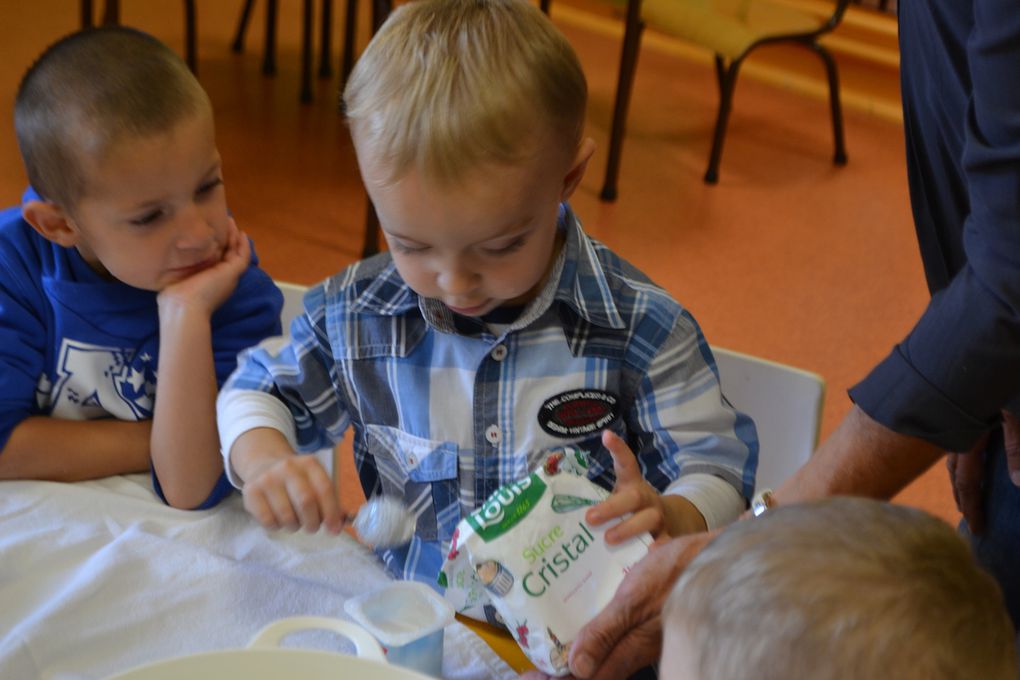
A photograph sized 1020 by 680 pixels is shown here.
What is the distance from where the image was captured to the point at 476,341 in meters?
1.09

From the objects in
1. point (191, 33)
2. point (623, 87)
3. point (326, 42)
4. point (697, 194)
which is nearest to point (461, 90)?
point (623, 87)

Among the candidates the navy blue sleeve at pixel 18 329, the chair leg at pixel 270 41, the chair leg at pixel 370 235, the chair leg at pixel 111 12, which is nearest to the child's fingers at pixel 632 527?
the navy blue sleeve at pixel 18 329

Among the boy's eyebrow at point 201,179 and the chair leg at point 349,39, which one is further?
the chair leg at point 349,39

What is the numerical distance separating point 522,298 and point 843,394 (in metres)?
1.73

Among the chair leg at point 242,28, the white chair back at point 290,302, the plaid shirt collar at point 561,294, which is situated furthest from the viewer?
the chair leg at point 242,28

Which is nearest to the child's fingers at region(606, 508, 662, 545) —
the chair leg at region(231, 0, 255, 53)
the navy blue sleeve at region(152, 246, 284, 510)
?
the navy blue sleeve at region(152, 246, 284, 510)

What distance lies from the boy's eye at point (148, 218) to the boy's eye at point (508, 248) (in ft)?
1.31

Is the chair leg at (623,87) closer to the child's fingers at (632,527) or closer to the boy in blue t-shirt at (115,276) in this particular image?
the boy in blue t-shirt at (115,276)

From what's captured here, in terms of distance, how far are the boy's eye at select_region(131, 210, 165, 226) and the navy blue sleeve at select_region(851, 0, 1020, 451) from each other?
0.71m

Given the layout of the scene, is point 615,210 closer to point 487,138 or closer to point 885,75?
point 885,75

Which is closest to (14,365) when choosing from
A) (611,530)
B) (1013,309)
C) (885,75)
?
(611,530)

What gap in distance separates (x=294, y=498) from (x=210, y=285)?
31cm

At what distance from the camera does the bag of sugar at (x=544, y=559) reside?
0.84 metres

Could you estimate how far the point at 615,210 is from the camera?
3418mm
